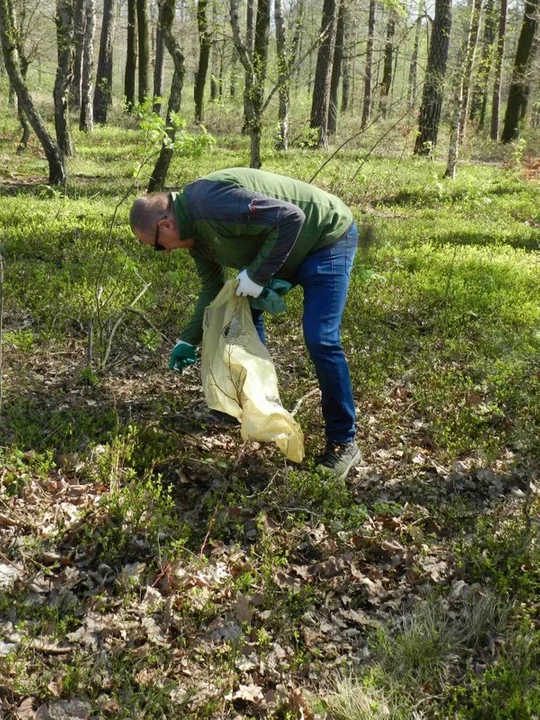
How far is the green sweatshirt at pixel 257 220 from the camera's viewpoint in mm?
3543

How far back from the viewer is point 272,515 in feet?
12.6

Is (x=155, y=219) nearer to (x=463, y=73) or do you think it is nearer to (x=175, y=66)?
(x=175, y=66)

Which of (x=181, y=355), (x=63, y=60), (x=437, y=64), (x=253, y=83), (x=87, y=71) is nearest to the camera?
(x=181, y=355)

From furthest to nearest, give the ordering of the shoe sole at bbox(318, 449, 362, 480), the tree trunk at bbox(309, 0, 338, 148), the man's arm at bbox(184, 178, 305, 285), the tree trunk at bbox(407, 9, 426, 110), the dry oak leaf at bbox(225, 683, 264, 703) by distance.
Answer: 1. the tree trunk at bbox(309, 0, 338, 148)
2. the tree trunk at bbox(407, 9, 426, 110)
3. the shoe sole at bbox(318, 449, 362, 480)
4. the man's arm at bbox(184, 178, 305, 285)
5. the dry oak leaf at bbox(225, 683, 264, 703)

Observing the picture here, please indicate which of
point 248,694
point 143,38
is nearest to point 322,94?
point 143,38

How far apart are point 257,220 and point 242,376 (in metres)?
0.99

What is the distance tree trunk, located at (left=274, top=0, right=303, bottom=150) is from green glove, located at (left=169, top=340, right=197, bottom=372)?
5884 mm

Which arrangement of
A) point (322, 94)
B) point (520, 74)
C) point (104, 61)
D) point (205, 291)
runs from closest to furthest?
1. point (205, 291)
2. point (322, 94)
3. point (520, 74)
4. point (104, 61)

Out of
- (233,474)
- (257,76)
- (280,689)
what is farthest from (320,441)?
(257,76)

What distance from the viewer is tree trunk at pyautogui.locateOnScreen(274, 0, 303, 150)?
9477 millimetres

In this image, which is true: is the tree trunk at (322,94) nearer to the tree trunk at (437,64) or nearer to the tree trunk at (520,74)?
the tree trunk at (437,64)

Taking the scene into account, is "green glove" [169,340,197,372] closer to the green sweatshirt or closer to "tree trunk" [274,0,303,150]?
the green sweatshirt

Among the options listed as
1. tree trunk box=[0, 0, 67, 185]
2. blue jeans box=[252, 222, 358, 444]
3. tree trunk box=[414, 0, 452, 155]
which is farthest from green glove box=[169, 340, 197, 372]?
tree trunk box=[414, 0, 452, 155]

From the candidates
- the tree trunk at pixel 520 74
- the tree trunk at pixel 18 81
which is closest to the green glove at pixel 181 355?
the tree trunk at pixel 18 81
